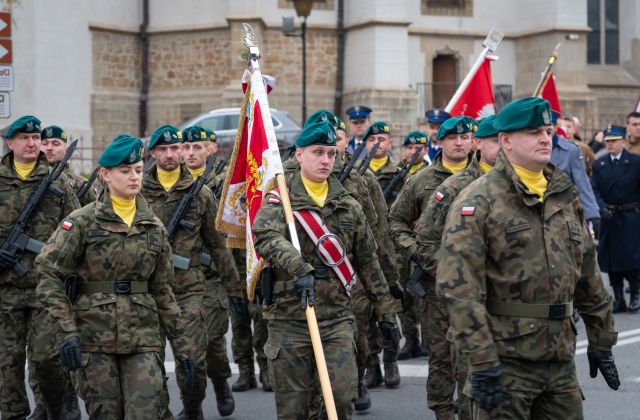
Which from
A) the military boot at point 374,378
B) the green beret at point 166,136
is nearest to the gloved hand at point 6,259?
the green beret at point 166,136

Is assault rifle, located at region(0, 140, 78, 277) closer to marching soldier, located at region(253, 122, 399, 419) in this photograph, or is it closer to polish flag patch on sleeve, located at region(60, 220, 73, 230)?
polish flag patch on sleeve, located at region(60, 220, 73, 230)

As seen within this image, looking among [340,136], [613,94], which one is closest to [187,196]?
[340,136]

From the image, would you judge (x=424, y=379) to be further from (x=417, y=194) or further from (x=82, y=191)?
(x=82, y=191)

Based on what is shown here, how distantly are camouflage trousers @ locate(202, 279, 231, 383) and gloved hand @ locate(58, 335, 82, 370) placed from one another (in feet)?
8.03

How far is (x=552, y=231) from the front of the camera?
5.36 m

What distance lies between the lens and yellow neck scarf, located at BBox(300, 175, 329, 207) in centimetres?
691

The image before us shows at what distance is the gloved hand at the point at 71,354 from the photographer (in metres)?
6.36

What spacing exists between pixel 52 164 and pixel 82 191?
99cm

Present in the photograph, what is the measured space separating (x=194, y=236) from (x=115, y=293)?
1.84 meters

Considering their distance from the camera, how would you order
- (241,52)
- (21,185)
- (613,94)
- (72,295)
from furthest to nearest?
1. (613,94)
2. (241,52)
3. (21,185)
4. (72,295)

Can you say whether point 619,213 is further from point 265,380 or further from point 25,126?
point 25,126

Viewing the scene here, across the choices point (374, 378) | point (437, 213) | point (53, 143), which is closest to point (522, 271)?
point (437, 213)

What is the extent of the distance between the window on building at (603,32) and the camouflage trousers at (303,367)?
29.6 m

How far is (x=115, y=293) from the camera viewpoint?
678 cm
